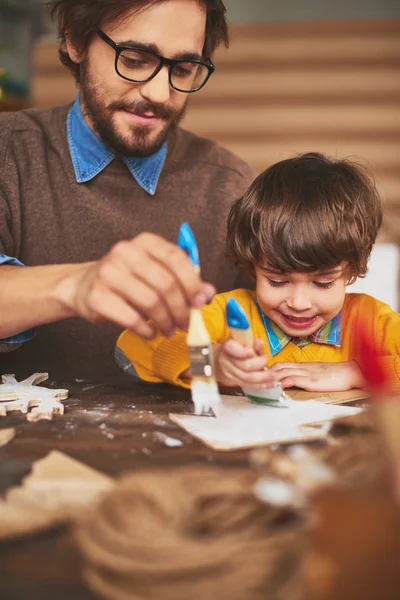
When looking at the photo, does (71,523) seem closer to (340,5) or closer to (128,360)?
(128,360)

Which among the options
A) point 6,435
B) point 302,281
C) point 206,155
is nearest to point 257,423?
point 6,435

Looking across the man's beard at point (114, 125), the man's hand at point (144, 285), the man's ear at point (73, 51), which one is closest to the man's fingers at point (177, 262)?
the man's hand at point (144, 285)

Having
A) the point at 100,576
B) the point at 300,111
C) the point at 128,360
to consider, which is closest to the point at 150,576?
the point at 100,576

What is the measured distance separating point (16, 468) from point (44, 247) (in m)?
1.10

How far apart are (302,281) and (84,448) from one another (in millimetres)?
768

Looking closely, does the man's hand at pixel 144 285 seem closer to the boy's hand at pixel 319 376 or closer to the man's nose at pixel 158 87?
the boy's hand at pixel 319 376

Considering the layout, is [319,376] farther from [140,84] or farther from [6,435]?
[140,84]

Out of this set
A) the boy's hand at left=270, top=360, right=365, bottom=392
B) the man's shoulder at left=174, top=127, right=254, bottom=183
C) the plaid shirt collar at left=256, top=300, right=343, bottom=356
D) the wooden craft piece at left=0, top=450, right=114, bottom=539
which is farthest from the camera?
the man's shoulder at left=174, top=127, right=254, bottom=183

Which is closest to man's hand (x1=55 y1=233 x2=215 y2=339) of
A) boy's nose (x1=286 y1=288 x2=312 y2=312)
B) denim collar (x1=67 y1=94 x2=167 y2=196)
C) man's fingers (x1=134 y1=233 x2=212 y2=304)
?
man's fingers (x1=134 y1=233 x2=212 y2=304)

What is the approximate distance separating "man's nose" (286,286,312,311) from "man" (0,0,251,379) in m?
0.46

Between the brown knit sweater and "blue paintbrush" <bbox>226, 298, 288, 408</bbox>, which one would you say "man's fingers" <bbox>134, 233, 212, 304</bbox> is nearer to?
"blue paintbrush" <bbox>226, 298, 288, 408</bbox>

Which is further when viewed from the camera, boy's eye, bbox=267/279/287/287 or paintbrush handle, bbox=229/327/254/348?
boy's eye, bbox=267/279/287/287

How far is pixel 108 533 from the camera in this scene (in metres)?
0.56

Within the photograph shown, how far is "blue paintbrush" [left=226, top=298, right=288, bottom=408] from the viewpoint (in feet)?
3.93
